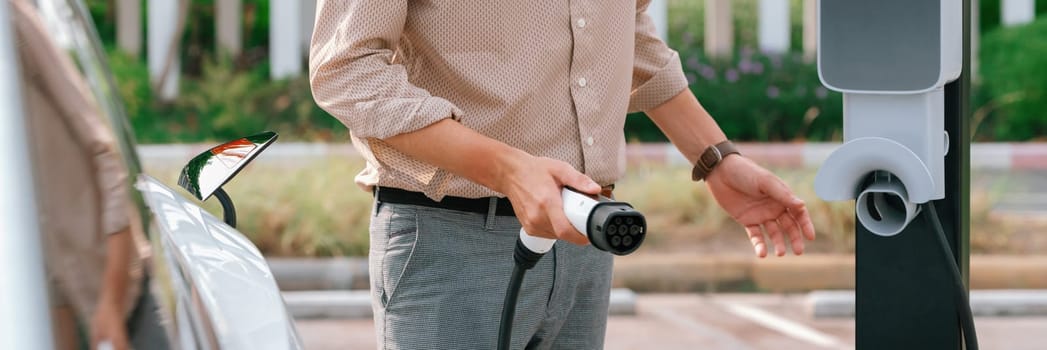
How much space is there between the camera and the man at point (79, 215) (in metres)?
1.08

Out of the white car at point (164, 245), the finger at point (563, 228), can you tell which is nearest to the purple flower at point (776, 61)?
the white car at point (164, 245)

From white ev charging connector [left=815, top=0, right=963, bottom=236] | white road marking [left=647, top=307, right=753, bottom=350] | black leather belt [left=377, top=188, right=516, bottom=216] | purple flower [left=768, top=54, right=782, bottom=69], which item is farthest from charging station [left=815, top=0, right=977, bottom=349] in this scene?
purple flower [left=768, top=54, right=782, bottom=69]

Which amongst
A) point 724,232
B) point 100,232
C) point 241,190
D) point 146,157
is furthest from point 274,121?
point 100,232

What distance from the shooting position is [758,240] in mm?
2098

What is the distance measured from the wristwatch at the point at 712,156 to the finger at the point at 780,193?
0.13 metres

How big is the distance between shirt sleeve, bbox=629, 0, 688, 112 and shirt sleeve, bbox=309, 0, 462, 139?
1.81ft

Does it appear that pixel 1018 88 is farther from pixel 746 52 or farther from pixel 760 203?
pixel 760 203

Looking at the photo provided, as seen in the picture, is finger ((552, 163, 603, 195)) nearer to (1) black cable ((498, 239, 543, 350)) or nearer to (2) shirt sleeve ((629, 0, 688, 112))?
(1) black cable ((498, 239, 543, 350))

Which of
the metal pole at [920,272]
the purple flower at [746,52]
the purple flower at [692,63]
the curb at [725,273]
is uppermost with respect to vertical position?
the metal pole at [920,272]

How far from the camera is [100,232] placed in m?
1.15

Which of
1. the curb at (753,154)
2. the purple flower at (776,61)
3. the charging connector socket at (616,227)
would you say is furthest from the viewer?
the purple flower at (776,61)

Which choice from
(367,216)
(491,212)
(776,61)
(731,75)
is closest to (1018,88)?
(776,61)

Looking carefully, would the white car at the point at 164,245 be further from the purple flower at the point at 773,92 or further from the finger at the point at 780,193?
the purple flower at the point at 773,92

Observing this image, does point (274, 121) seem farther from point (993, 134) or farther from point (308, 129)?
point (993, 134)
